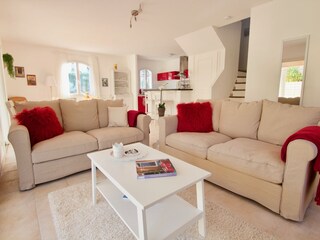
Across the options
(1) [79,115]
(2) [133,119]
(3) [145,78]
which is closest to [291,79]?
(2) [133,119]

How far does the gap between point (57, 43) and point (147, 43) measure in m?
2.47

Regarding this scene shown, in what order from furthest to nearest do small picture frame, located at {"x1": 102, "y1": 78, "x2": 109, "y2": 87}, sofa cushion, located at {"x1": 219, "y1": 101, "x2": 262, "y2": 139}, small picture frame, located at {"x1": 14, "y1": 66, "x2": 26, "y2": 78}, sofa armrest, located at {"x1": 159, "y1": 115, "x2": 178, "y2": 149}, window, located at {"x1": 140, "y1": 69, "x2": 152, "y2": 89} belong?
1. window, located at {"x1": 140, "y1": 69, "x2": 152, "y2": 89}
2. small picture frame, located at {"x1": 102, "y1": 78, "x2": 109, "y2": 87}
3. small picture frame, located at {"x1": 14, "y1": 66, "x2": 26, "y2": 78}
4. sofa armrest, located at {"x1": 159, "y1": 115, "x2": 178, "y2": 149}
5. sofa cushion, located at {"x1": 219, "y1": 101, "x2": 262, "y2": 139}

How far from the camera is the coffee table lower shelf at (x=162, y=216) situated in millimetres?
1040

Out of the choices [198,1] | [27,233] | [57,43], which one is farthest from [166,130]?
[57,43]

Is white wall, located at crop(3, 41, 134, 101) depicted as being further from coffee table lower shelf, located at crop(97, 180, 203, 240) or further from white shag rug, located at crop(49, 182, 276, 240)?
coffee table lower shelf, located at crop(97, 180, 203, 240)

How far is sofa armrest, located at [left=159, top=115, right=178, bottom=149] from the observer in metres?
2.38

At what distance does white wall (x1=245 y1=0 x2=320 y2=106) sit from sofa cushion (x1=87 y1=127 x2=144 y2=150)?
87.3 inches

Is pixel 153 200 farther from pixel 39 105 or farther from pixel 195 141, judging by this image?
pixel 39 105

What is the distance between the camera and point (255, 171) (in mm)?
1503

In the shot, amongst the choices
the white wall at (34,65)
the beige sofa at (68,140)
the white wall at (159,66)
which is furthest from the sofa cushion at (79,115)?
the white wall at (159,66)

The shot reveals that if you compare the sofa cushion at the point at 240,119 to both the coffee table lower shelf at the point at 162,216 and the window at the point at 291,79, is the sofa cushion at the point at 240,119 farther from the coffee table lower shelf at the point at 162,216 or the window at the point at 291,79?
the coffee table lower shelf at the point at 162,216

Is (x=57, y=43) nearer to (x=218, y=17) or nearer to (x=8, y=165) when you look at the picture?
(x=8, y=165)

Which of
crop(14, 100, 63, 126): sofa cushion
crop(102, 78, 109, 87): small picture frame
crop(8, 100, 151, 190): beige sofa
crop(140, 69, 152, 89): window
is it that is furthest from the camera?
crop(140, 69, 152, 89): window

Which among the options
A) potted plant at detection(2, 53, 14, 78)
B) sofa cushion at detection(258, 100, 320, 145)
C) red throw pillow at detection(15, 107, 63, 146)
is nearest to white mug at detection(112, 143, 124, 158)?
red throw pillow at detection(15, 107, 63, 146)
